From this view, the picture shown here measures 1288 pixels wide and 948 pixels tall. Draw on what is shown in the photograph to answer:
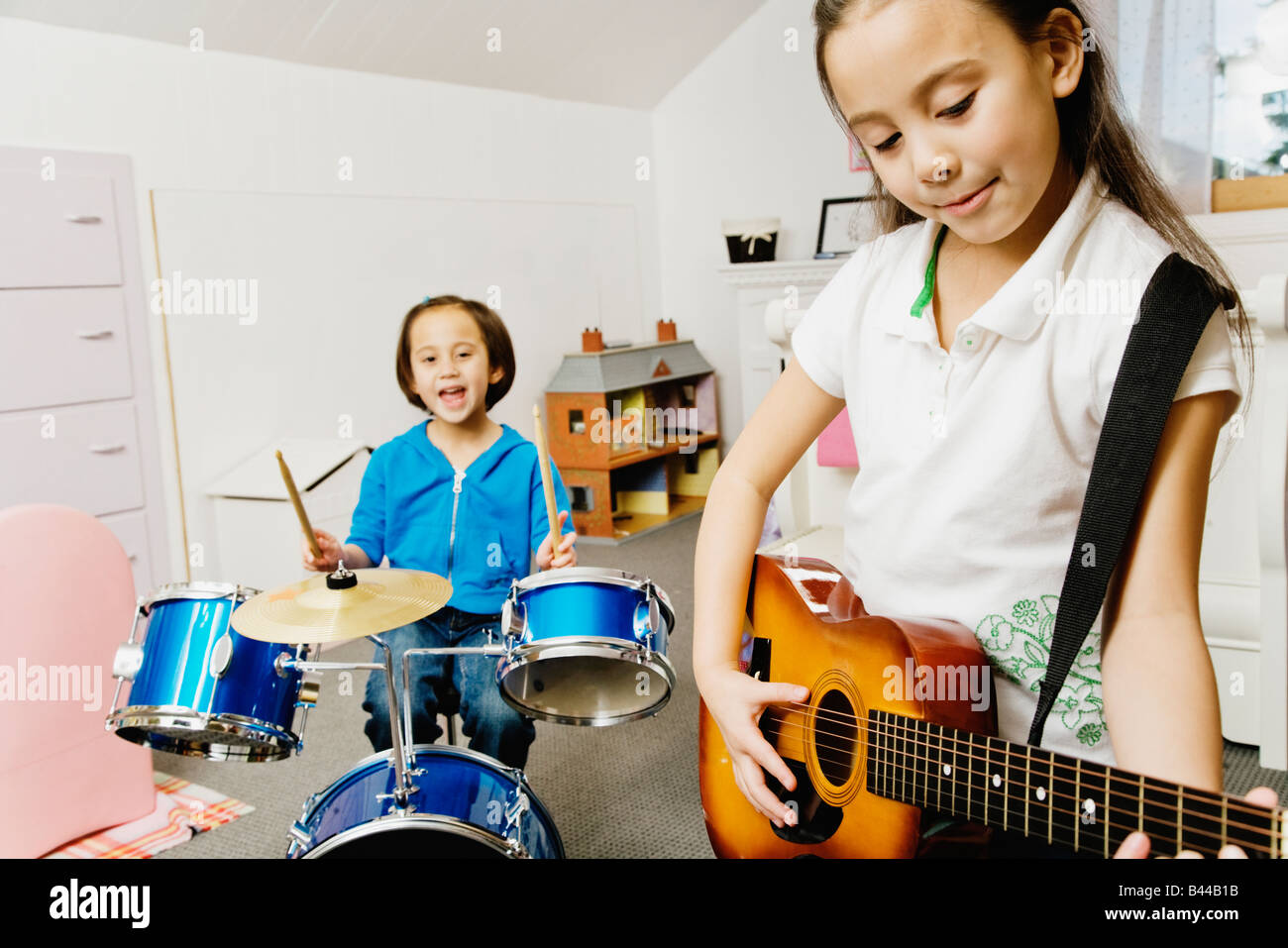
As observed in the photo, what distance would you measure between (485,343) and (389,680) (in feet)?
2.49

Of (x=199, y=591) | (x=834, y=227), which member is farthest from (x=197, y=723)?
(x=834, y=227)

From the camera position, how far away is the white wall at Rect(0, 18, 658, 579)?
2732 mm

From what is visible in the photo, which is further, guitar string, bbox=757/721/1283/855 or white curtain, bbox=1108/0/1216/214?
white curtain, bbox=1108/0/1216/214

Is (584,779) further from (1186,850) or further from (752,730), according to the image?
(1186,850)

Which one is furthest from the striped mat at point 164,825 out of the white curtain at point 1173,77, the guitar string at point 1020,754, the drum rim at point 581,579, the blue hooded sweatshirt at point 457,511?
the white curtain at point 1173,77

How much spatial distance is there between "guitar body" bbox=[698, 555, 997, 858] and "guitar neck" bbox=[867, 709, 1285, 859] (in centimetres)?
2

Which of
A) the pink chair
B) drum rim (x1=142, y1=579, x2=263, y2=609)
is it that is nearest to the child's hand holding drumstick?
drum rim (x1=142, y1=579, x2=263, y2=609)

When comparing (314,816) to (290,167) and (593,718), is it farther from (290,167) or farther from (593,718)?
(290,167)

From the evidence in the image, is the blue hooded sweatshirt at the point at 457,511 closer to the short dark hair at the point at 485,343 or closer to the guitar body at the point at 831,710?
the short dark hair at the point at 485,343

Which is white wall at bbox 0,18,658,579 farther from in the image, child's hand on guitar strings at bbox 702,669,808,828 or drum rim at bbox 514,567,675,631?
child's hand on guitar strings at bbox 702,669,808,828

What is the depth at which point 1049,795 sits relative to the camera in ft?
2.23

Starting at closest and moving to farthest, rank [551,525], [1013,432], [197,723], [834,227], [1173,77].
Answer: [1013,432], [197,723], [551,525], [1173,77], [834,227]

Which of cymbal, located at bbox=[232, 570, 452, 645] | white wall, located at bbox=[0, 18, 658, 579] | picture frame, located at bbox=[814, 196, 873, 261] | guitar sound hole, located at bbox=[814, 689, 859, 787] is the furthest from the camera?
picture frame, located at bbox=[814, 196, 873, 261]
